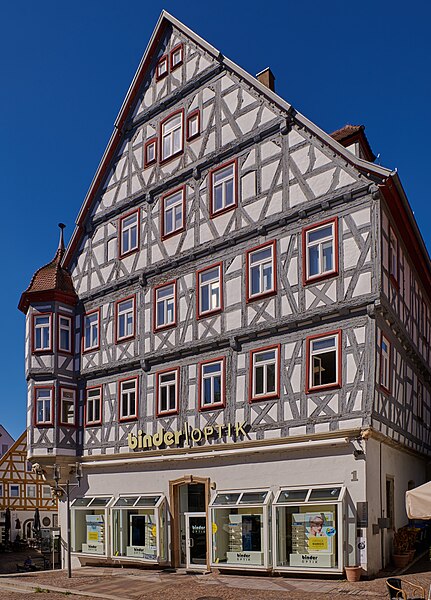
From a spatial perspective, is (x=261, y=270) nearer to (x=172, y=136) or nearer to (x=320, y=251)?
(x=320, y=251)

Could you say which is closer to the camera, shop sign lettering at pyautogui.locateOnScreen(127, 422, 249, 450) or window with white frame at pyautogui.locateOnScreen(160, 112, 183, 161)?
shop sign lettering at pyautogui.locateOnScreen(127, 422, 249, 450)

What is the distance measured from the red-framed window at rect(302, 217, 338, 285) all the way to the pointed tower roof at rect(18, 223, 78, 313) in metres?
11.7

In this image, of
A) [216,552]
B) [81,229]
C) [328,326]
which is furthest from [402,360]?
[81,229]

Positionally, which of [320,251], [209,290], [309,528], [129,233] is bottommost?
[309,528]

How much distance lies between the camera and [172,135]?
26.2 metres

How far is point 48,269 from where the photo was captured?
3008 centimetres

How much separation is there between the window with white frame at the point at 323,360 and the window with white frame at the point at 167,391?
5755 millimetres

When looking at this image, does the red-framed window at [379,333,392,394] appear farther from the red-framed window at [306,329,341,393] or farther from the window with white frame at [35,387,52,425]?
the window with white frame at [35,387,52,425]

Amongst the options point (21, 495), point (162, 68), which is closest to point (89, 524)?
point (162, 68)

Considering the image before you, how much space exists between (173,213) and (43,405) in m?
9.29

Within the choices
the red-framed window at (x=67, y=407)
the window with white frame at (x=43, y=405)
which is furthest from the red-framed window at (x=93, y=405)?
the window with white frame at (x=43, y=405)

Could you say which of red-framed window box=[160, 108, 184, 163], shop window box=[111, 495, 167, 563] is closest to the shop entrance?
shop window box=[111, 495, 167, 563]

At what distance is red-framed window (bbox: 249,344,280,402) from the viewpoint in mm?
21203

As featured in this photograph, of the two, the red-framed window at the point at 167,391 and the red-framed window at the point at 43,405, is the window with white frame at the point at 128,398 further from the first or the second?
the red-framed window at the point at 43,405
